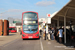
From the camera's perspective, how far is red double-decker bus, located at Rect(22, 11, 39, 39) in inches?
733

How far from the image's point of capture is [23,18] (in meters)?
18.7

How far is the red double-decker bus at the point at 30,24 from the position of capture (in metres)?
18.6

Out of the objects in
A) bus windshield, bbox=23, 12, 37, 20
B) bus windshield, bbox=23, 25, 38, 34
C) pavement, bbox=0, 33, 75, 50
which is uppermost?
bus windshield, bbox=23, 12, 37, 20

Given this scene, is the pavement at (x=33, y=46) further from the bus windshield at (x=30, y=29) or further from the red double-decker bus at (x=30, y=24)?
the bus windshield at (x=30, y=29)

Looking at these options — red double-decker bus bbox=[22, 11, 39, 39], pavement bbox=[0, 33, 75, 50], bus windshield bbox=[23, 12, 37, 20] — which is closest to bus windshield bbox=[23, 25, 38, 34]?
red double-decker bus bbox=[22, 11, 39, 39]

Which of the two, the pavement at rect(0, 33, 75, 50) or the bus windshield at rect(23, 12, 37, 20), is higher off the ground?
the bus windshield at rect(23, 12, 37, 20)

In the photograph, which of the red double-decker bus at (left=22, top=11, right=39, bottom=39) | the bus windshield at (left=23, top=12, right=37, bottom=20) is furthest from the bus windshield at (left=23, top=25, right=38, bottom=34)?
the bus windshield at (left=23, top=12, right=37, bottom=20)

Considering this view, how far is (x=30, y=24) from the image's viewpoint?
1878 centimetres

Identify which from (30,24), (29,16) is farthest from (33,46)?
(29,16)

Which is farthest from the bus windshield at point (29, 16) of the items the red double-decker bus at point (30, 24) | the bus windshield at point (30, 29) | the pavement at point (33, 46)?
the pavement at point (33, 46)

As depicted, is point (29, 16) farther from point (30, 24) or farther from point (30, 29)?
point (30, 29)

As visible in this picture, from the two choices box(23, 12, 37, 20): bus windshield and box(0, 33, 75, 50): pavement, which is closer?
box(0, 33, 75, 50): pavement

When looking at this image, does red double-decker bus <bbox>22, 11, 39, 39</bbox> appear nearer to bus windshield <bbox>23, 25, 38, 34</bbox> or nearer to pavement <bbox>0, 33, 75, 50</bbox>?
bus windshield <bbox>23, 25, 38, 34</bbox>

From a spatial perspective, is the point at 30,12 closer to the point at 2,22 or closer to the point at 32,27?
the point at 32,27
